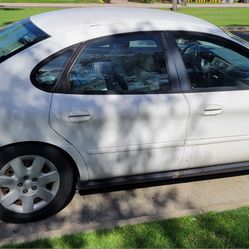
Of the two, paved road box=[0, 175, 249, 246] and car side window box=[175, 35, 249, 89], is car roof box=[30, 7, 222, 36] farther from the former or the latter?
paved road box=[0, 175, 249, 246]

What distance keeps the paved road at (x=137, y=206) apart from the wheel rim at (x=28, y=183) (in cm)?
18

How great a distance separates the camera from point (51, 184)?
3.74 meters

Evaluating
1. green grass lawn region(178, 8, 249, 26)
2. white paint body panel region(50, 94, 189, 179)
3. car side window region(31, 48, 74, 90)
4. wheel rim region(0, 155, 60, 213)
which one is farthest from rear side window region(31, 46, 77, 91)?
green grass lawn region(178, 8, 249, 26)

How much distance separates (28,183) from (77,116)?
680 mm

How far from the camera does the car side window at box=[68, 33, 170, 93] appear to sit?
3652mm

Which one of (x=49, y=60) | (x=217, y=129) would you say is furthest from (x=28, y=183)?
(x=217, y=129)

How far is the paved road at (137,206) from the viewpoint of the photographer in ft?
11.9

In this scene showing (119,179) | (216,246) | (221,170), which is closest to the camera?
(216,246)

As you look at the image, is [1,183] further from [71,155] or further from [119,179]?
[119,179]

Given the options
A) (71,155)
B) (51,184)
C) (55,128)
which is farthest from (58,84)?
(51,184)

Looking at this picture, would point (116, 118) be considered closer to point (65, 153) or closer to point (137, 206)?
point (65, 153)

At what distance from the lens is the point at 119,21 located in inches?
151

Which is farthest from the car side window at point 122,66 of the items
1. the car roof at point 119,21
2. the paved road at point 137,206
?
the paved road at point 137,206

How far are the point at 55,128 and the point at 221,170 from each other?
163 cm
